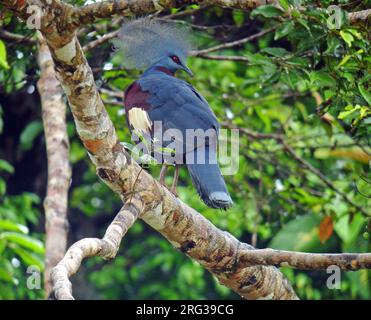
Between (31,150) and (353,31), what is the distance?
5.27 meters

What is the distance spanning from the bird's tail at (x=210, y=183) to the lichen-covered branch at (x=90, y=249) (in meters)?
0.36

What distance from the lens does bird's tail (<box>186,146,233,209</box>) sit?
3.29 metres

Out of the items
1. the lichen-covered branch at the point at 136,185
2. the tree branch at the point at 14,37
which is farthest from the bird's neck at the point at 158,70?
the lichen-covered branch at the point at 136,185

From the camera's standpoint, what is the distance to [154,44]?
4.29 meters

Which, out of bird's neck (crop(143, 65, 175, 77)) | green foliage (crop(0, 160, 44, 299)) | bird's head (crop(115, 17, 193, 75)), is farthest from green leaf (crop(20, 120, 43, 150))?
bird's neck (crop(143, 65, 175, 77))

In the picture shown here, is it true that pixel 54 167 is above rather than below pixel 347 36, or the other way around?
below

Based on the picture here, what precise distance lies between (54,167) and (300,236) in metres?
3.60

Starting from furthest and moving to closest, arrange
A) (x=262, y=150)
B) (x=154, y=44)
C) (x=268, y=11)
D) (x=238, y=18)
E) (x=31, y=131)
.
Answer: (x=31, y=131) → (x=262, y=150) → (x=238, y=18) → (x=154, y=44) → (x=268, y=11)

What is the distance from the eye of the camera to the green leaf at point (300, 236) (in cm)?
728

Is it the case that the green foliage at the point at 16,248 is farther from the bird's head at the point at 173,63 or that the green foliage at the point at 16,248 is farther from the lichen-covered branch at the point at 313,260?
the lichen-covered branch at the point at 313,260

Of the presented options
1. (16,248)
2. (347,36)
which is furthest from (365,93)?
(16,248)

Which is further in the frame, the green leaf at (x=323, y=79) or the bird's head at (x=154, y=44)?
the bird's head at (x=154, y=44)

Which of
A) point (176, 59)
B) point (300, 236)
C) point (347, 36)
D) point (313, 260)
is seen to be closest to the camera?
point (313, 260)

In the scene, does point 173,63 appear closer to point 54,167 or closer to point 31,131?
point 54,167
